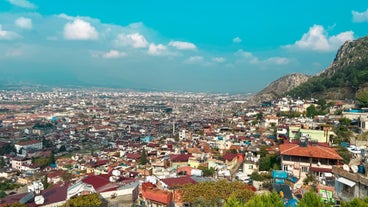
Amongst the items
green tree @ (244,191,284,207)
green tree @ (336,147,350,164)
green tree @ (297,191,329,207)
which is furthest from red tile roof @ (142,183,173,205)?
green tree @ (336,147,350,164)

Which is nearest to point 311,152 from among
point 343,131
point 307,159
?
point 307,159

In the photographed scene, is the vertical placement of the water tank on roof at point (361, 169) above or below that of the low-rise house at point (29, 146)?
above

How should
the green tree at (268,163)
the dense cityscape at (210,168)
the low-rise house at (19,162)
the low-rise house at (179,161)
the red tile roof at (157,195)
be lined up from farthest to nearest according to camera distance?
the low-rise house at (19,162)
the low-rise house at (179,161)
the green tree at (268,163)
the red tile roof at (157,195)
the dense cityscape at (210,168)

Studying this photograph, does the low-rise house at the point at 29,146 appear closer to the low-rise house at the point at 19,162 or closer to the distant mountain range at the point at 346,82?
the low-rise house at the point at 19,162

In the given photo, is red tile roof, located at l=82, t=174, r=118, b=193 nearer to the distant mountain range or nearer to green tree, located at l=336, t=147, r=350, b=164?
green tree, located at l=336, t=147, r=350, b=164

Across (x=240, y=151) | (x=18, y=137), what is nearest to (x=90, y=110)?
(x=18, y=137)

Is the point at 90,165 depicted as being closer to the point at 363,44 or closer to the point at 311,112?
the point at 311,112

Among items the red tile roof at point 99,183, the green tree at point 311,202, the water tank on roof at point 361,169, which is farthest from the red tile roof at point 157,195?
the water tank on roof at point 361,169

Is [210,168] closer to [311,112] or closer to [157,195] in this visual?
[157,195]
